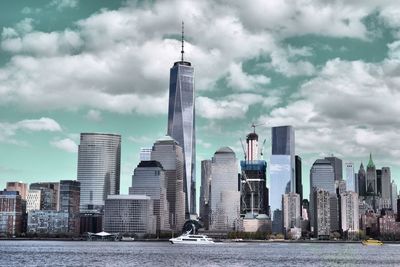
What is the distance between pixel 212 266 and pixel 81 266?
26.0m

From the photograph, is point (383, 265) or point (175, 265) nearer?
point (175, 265)

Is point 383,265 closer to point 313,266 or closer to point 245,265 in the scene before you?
point 313,266

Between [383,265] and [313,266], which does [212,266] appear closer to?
[313,266]

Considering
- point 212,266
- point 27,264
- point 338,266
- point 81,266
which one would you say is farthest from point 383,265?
point 27,264

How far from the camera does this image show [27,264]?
144250mm

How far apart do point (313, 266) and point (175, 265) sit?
97.5 feet

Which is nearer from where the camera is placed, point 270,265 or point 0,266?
point 0,266

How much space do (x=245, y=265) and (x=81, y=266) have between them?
35077 mm

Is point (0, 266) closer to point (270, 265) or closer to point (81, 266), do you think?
point (81, 266)

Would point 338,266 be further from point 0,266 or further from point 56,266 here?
point 0,266

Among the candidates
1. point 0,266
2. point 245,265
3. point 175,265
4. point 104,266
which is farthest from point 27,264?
point 245,265

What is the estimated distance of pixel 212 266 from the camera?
464 feet

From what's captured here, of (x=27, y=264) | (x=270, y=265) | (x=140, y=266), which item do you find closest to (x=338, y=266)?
(x=270, y=265)

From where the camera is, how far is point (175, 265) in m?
145
